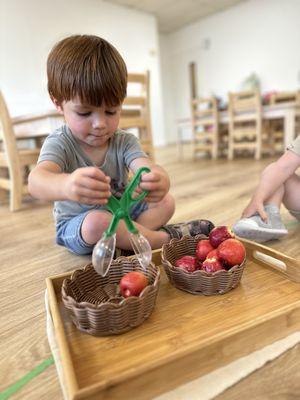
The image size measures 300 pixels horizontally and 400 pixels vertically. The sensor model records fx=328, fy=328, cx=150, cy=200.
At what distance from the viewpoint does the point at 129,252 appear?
2.89ft

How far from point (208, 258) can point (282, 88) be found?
4.81 m

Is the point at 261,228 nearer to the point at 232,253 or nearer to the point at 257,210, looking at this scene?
the point at 257,210

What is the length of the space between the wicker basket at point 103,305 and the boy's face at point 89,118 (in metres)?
0.28

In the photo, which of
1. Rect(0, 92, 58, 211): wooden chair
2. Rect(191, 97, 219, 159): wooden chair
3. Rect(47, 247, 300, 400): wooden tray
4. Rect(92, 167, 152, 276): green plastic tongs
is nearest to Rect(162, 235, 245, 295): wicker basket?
Rect(47, 247, 300, 400): wooden tray

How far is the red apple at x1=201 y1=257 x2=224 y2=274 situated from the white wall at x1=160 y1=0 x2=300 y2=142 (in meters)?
4.73

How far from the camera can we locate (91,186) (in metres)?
0.50

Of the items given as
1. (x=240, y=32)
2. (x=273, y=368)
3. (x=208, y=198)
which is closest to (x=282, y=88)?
(x=240, y=32)

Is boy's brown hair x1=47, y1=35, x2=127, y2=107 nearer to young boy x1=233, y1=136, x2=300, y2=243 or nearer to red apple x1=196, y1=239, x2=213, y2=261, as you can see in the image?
red apple x1=196, y1=239, x2=213, y2=261

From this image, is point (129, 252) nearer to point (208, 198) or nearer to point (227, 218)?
point (227, 218)

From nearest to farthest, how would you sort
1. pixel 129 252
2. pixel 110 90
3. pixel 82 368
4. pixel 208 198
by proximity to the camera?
pixel 82 368 → pixel 110 90 → pixel 129 252 → pixel 208 198

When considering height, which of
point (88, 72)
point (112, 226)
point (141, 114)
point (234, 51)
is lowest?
point (112, 226)

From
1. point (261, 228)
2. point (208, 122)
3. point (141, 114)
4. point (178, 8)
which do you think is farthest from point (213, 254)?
point (178, 8)

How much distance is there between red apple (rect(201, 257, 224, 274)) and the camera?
61 centimetres

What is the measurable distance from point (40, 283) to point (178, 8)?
5.27 meters
